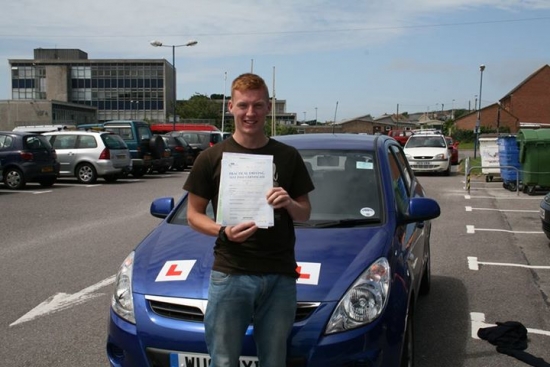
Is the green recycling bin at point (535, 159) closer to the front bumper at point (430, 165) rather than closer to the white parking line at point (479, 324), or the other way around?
the front bumper at point (430, 165)

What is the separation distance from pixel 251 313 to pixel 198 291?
0.54 meters

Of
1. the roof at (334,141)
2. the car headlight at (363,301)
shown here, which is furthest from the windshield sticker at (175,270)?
the roof at (334,141)

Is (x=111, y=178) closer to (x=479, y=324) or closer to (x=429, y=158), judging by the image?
(x=429, y=158)

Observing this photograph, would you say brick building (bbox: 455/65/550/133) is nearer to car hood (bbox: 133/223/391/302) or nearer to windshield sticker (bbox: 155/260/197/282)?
car hood (bbox: 133/223/391/302)

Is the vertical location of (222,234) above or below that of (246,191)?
below

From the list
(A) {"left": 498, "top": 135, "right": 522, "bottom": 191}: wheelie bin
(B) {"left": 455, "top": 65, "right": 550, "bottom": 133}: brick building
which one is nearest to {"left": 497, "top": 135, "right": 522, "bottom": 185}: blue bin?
(A) {"left": 498, "top": 135, "right": 522, "bottom": 191}: wheelie bin

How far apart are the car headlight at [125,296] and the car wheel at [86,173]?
1699cm

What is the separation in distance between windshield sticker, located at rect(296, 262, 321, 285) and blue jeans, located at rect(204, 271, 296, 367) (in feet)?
1.58

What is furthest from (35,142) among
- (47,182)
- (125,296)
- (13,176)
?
(125,296)

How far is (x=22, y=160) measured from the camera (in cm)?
1722

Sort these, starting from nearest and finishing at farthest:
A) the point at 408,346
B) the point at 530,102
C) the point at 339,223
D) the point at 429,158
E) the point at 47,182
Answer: the point at 408,346
the point at 339,223
the point at 47,182
the point at 429,158
the point at 530,102

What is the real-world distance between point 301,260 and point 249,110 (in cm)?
112

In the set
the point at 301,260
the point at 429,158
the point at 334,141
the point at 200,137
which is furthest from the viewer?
the point at 200,137

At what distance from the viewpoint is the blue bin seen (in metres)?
17.3
